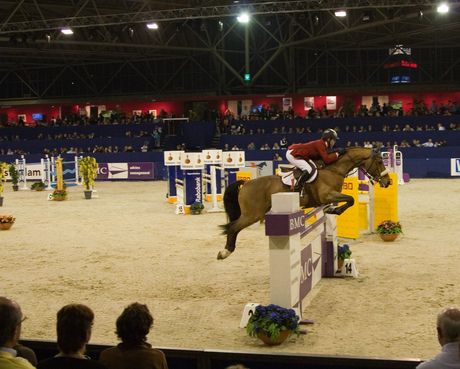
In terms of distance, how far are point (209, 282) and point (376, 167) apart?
3.52m

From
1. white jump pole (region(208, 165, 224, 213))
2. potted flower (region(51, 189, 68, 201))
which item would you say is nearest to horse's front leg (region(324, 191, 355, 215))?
white jump pole (region(208, 165, 224, 213))

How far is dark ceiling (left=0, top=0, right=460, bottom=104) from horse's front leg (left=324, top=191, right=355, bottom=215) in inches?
853

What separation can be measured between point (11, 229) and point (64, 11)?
18518 mm

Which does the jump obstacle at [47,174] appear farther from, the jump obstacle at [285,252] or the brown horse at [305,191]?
the jump obstacle at [285,252]

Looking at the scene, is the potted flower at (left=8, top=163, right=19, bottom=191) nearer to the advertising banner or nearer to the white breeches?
the advertising banner

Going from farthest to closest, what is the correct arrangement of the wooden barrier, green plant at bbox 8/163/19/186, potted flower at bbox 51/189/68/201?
green plant at bbox 8/163/19/186
potted flower at bbox 51/189/68/201
the wooden barrier

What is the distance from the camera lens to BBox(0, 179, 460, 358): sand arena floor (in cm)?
594

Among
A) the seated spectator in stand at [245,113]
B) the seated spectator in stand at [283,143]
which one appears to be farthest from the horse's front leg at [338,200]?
the seated spectator in stand at [245,113]

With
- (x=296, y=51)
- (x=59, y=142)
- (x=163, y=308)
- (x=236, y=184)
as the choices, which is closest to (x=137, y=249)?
(x=236, y=184)

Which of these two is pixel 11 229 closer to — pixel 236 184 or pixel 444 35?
pixel 236 184

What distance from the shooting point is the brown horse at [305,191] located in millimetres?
8852

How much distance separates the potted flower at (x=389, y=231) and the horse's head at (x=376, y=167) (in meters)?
1.40

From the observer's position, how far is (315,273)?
25.5ft

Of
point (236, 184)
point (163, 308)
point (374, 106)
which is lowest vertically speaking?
point (163, 308)
